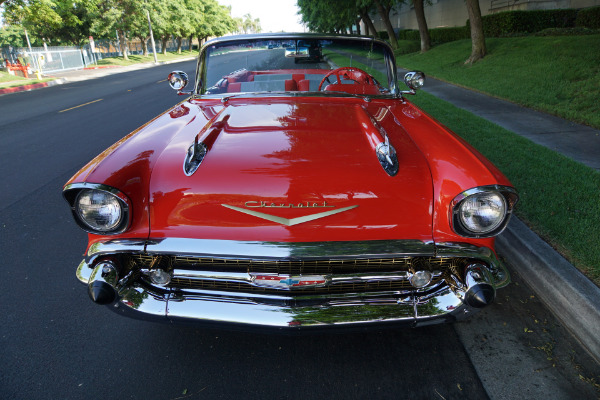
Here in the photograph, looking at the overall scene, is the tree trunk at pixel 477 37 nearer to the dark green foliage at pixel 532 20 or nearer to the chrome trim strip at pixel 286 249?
the dark green foliage at pixel 532 20

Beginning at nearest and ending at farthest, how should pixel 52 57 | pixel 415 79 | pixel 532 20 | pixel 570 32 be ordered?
pixel 415 79
pixel 570 32
pixel 532 20
pixel 52 57

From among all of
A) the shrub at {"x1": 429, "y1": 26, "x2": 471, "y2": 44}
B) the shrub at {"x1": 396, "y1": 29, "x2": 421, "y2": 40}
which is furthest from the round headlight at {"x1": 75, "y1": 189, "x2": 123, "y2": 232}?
the shrub at {"x1": 396, "y1": 29, "x2": 421, "y2": 40}

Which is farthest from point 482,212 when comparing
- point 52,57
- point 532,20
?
point 52,57

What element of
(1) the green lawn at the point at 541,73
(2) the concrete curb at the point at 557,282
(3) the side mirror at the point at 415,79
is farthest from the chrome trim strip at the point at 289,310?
(1) the green lawn at the point at 541,73

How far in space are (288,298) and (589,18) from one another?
18.1 meters

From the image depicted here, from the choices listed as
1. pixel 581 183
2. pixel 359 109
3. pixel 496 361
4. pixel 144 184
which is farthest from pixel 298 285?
pixel 581 183

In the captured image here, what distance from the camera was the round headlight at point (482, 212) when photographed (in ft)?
6.00

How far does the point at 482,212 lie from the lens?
1.84 meters

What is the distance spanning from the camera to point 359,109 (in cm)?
262

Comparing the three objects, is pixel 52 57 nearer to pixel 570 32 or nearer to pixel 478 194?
pixel 570 32

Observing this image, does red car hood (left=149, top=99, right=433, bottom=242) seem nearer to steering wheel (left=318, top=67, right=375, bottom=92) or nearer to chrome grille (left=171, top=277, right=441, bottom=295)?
chrome grille (left=171, top=277, right=441, bottom=295)

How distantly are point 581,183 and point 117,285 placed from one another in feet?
13.1

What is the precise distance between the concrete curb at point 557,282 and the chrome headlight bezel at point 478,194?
903 millimetres

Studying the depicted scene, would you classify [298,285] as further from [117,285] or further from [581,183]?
[581,183]
